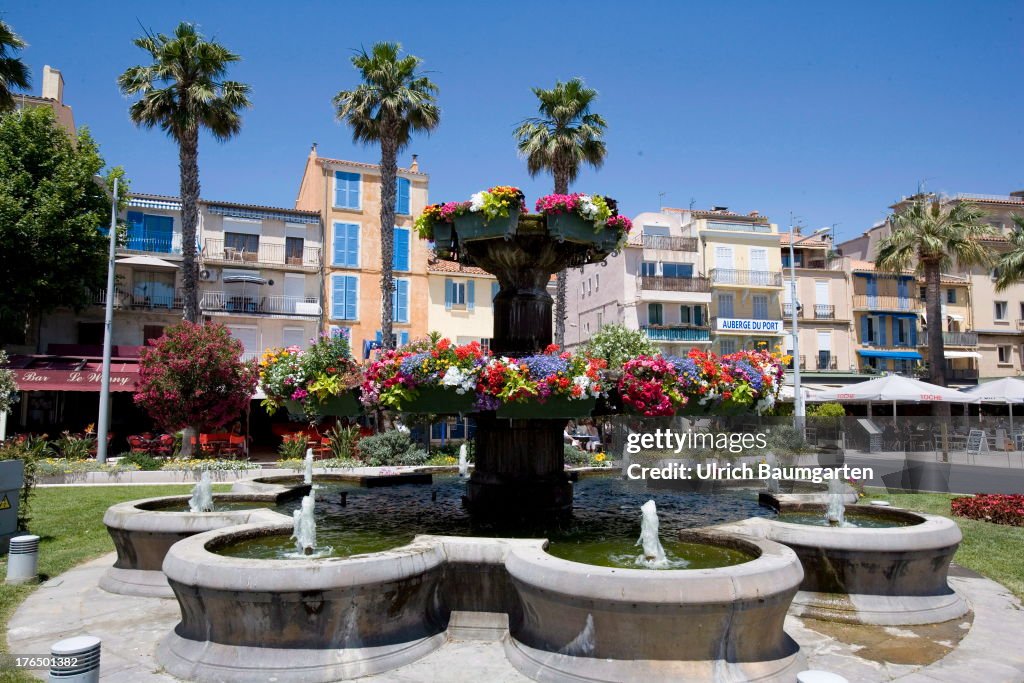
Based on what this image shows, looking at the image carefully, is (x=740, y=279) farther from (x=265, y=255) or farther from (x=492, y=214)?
(x=492, y=214)

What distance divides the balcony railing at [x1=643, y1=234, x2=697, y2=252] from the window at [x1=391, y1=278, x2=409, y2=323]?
52.7ft

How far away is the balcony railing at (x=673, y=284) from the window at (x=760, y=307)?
13.7ft

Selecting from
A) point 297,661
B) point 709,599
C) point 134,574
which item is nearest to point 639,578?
point 709,599

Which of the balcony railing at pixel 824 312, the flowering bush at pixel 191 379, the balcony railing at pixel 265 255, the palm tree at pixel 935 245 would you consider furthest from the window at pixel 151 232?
the balcony railing at pixel 824 312

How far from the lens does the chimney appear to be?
35094 millimetres

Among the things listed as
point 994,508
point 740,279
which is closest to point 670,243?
point 740,279

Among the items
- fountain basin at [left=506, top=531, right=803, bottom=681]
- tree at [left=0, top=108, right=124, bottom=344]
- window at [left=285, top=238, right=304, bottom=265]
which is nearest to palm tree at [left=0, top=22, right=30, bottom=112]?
tree at [left=0, top=108, right=124, bottom=344]

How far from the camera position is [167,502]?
9.41 metres

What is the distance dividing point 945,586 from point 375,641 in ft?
18.2

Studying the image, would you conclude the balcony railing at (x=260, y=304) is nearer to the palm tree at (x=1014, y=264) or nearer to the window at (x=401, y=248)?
the window at (x=401, y=248)

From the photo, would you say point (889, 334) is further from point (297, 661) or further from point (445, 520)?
point (297, 661)

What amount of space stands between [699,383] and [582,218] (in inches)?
85.8

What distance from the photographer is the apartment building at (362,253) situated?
36531 mm

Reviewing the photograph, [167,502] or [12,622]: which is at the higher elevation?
[167,502]
